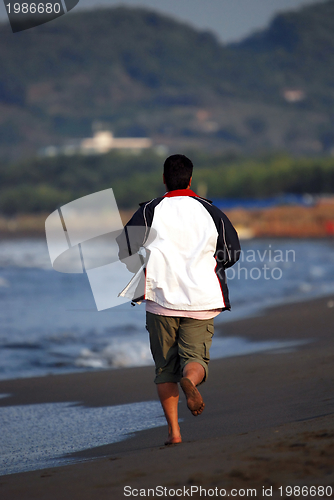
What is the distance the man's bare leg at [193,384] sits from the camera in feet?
9.93

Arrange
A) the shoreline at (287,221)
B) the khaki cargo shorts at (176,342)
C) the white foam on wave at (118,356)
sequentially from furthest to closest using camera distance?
1. the shoreline at (287,221)
2. the white foam on wave at (118,356)
3. the khaki cargo shorts at (176,342)

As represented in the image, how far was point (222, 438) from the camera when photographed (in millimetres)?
3104

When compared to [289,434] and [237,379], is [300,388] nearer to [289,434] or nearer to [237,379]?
[237,379]

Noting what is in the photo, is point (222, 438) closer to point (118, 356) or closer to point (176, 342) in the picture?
point (176, 342)

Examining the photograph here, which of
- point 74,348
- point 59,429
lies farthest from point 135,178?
point 59,429

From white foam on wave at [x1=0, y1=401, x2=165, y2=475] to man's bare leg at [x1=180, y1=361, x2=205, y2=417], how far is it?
751mm

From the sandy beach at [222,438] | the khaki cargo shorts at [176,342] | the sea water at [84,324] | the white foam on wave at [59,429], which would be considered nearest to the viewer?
the sandy beach at [222,438]

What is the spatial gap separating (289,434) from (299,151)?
179094mm

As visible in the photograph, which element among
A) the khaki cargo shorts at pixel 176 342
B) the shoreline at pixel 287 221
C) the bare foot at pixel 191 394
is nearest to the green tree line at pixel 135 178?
the shoreline at pixel 287 221

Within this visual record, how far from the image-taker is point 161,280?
3172 mm

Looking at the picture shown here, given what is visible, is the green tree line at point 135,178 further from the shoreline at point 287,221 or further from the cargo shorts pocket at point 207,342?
the cargo shorts pocket at point 207,342

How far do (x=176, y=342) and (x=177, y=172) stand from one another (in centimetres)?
85

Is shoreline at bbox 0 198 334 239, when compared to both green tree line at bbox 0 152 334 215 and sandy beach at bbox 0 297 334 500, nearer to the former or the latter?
green tree line at bbox 0 152 334 215

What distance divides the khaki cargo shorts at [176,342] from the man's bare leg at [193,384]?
0.03 m
